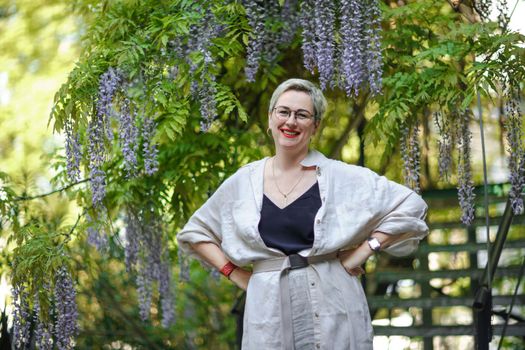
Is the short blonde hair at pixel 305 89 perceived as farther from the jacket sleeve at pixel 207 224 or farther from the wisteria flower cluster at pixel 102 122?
the wisteria flower cluster at pixel 102 122

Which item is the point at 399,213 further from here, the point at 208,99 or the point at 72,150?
the point at 72,150

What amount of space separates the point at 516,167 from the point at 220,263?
1.69 metres

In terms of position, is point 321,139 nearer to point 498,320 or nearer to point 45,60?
point 498,320

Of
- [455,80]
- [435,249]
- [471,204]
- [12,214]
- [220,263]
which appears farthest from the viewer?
[435,249]

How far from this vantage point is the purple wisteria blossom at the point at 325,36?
3951 millimetres

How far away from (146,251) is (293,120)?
8.36 feet

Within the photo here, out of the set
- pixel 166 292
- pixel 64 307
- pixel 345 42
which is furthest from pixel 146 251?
pixel 345 42

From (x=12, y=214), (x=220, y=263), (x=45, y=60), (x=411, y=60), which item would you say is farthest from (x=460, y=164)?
(x=45, y=60)

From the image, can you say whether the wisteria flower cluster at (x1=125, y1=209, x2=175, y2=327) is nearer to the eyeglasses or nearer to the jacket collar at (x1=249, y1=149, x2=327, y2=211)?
the jacket collar at (x1=249, y1=149, x2=327, y2=211)

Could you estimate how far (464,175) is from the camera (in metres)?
4.07

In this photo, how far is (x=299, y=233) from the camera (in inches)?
97.0

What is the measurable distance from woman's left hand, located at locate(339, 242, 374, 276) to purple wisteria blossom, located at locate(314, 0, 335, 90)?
1535 millimetres

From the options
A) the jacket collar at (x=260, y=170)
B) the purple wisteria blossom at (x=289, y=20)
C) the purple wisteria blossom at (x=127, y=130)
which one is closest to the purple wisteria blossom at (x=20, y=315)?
the purple wisteria blossom at (x=127, y=130)

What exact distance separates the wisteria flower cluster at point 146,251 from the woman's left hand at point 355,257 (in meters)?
2.32
